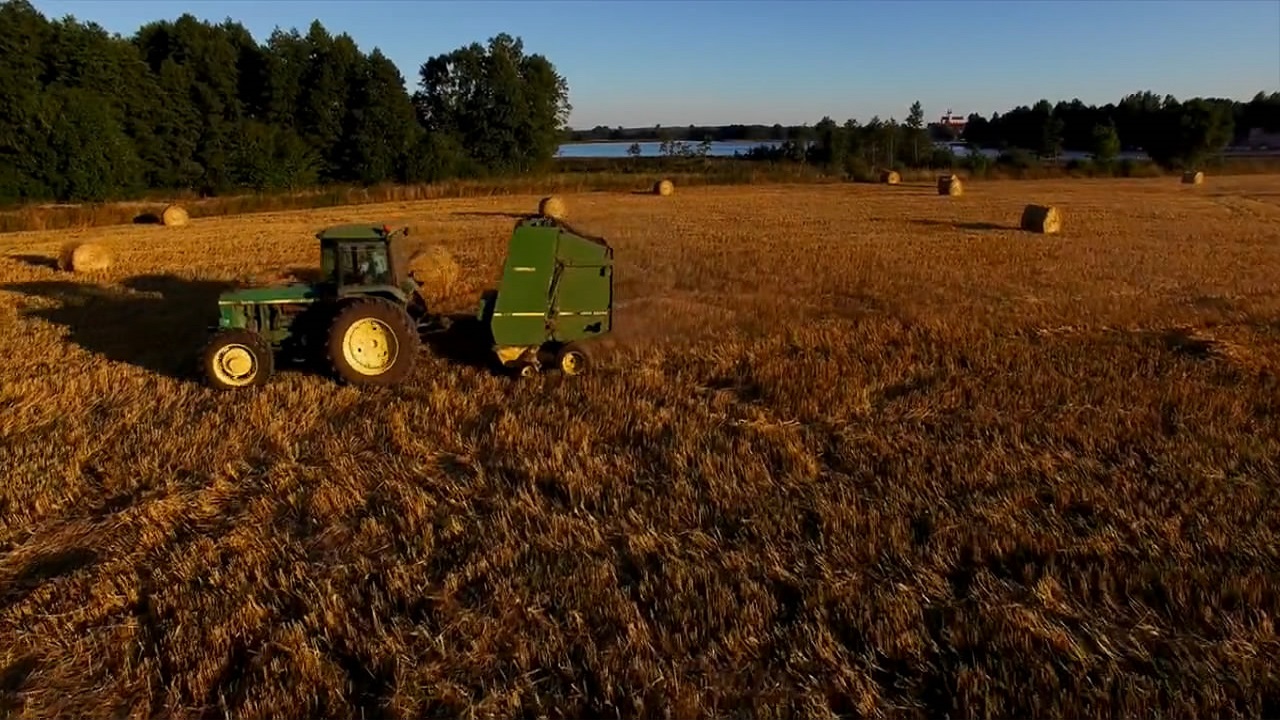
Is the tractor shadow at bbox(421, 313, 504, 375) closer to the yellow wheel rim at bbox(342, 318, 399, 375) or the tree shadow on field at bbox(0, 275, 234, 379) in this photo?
the yellow wheel rim at bbox(342, 318, 399, 375)

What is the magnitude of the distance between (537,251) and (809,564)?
13.4ft

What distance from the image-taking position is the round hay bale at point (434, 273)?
37.7 feet

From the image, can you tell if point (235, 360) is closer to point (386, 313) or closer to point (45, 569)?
point (386, 313)

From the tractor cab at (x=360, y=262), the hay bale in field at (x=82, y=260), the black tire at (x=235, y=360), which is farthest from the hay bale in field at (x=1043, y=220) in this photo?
the hay bale in field at (x=82, y=260)

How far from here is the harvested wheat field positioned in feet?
9.92

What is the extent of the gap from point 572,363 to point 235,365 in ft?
9.21

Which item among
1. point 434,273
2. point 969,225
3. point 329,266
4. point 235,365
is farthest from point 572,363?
point 969,225

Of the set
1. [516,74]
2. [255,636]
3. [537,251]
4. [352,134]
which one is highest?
[516,74]

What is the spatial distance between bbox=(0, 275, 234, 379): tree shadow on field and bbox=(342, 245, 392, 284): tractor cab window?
A: 148cm

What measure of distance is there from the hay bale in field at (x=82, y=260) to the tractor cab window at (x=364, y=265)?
10.1 m

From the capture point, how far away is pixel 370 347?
7.04 metres

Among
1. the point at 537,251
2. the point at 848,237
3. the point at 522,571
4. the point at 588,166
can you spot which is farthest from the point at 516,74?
the point at 522,571

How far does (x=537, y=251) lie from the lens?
7051 millimetres

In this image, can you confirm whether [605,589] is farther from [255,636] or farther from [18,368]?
[18,368]
